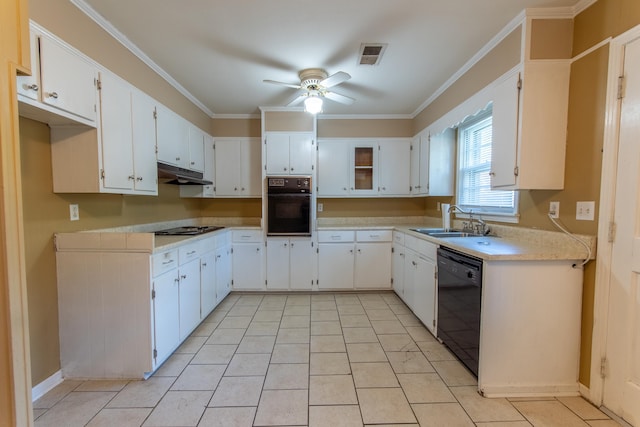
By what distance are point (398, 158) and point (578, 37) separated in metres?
2.31

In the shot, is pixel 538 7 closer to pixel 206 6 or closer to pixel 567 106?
pixel 567 106

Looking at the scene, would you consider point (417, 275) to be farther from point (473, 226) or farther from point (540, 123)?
point (540, 123)

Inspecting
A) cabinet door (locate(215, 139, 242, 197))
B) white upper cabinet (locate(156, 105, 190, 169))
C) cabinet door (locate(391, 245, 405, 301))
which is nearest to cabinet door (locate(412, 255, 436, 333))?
cabinet door (locate(391, 245, 405, 301))

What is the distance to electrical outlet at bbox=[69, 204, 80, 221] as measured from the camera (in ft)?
6.49

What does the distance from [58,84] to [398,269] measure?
3.54 meters

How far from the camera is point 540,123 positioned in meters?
1.91

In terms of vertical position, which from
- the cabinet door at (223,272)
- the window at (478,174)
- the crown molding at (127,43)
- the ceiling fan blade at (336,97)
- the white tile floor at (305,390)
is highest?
the crown molding at (127,43)

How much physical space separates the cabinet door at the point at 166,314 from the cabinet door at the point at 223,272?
96 centimetres

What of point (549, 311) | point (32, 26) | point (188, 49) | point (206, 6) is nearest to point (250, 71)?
point (188, 49)

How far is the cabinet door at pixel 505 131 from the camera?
198cm

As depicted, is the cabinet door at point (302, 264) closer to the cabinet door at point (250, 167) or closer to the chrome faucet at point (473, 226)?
the cabinet door at point (250, 167)

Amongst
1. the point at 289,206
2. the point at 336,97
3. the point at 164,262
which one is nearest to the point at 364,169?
the point at 289,206

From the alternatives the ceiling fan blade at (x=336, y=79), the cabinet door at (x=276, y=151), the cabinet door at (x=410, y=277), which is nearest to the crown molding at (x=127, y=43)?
the cabinet door at (x=276, y=151)

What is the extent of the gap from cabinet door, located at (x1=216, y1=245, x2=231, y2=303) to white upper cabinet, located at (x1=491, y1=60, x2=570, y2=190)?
307cm
